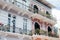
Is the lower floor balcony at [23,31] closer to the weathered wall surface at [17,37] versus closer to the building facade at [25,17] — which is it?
the building facade at [25,17]

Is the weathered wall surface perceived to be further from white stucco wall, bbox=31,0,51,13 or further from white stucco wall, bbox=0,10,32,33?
white stucco wall, bbox=31,0,51,13

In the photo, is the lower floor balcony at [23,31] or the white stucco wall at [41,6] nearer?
the lower floor balcony at [23,31]

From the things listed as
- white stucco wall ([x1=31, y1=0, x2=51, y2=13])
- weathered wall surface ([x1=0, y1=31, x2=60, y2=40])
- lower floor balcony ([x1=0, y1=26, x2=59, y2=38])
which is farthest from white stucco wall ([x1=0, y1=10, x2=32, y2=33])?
white stucco wall ([x1=31, y1=0, x2=51, y2=13])

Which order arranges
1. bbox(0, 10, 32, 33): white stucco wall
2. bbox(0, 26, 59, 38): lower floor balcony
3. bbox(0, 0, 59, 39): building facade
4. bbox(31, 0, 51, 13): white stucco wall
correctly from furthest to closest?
bbox(31, 0, 51, 13): white stucco wall
bbox(0, 0, 59, 39): building facade
bbox(0, 10, 32, 33): white stucco wall
bbox(0, 26, 59, 38): lower floor balcony

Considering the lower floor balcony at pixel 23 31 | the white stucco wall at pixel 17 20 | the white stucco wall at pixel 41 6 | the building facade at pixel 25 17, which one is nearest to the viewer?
the lower floor balcony at pixel 23 31

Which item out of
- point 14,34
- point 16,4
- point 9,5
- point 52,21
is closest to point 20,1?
point 16,4

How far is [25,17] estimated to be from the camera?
978 inches

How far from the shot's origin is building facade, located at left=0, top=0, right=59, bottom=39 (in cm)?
2139

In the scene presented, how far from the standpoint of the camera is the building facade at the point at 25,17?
2139cm

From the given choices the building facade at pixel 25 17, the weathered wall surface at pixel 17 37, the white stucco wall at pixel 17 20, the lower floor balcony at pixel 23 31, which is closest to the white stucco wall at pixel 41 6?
the building facade at pixel 25 17

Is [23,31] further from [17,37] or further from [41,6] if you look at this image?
[41,6]

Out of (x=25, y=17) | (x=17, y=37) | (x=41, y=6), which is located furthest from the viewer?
(x=41, y=6)

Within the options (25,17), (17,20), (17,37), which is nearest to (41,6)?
(25,17)

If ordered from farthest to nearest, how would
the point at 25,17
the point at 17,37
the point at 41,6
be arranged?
the point at 41,6 → the point at 25,17 → the point at 17,37
